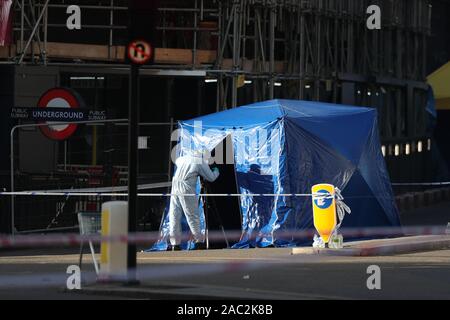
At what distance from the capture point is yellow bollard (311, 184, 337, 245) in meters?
19.6

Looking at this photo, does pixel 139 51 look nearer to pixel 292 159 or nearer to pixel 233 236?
pixel 292 159

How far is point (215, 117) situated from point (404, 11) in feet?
62.3

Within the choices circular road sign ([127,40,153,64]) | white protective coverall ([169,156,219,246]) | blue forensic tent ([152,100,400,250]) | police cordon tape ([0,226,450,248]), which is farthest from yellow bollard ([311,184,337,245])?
circular road sign ([127,40,153,64])

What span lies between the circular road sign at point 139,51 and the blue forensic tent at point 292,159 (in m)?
7.60

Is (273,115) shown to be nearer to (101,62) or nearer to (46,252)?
(46,252)

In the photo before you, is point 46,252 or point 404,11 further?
point 404,11

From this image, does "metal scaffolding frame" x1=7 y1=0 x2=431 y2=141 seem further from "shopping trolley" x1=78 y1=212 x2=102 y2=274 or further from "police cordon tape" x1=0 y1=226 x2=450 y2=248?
"shopping trolley" x1=78 y1=212 x2=102 y2=274

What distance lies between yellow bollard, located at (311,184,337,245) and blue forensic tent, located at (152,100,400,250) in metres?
1.36

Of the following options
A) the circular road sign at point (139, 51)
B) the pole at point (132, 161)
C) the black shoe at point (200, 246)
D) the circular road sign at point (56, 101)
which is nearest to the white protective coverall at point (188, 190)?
the black shoe at point (200, 246)

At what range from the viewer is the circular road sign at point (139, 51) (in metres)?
13.7

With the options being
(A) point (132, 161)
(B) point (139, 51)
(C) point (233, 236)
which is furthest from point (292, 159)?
(B) point (139, 51)
